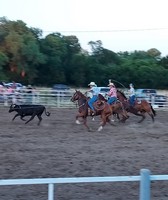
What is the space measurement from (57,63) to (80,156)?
41.6 meters

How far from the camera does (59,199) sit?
255 inches

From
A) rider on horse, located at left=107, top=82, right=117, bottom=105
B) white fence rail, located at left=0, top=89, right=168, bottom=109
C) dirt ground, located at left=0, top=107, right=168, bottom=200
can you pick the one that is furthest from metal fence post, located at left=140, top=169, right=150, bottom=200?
white fence rail, located at left=0, top=89, right=168, bottom=109

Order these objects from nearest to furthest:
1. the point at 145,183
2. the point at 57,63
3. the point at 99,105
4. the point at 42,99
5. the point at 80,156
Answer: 1. the point at 145,183
2. the point at 80,156
3. the point at 99,105
4. the point at 42,99
5. the point at 57,63

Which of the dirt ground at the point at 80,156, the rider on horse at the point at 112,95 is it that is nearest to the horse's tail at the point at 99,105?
the dirt ground at the point at 80,156

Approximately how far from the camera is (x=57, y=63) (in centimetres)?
5125

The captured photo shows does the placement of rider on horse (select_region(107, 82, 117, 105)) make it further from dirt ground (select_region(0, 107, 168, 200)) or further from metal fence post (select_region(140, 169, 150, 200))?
metal fence post (select_region(140, 169, 150, 200))

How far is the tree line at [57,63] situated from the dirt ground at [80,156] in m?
31.3

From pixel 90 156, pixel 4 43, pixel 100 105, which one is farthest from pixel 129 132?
pixel 4 43

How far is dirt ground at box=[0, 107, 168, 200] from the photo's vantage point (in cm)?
693

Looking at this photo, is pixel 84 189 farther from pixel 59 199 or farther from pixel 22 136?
pixel 22 136

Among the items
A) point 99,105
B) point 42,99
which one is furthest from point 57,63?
point 99,105

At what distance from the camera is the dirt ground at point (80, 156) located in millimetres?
6930

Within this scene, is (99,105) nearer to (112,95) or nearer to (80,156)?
(112,95)

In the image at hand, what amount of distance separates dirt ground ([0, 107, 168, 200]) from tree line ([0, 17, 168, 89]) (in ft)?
103
